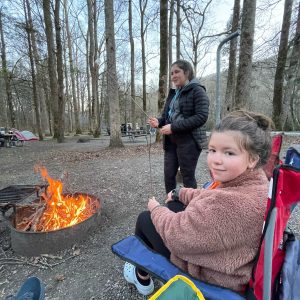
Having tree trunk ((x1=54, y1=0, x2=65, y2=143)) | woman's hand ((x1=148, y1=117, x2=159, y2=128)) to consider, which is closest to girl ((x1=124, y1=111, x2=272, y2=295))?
woman's hand ((x1=148, y1=117, x2=159, y2=128))

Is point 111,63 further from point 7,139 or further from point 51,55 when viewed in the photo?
point 7,139

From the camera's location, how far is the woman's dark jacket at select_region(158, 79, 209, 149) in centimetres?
264

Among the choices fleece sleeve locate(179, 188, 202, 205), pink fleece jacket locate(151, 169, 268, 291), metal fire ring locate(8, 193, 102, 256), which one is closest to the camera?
pink fleece jacket locate(151, 169, 268, 291)

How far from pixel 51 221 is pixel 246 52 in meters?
6.82

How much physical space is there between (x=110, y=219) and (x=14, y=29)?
15.7m

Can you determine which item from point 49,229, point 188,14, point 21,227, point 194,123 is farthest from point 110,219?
point 188,14

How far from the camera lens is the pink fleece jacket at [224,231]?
45.4 inches

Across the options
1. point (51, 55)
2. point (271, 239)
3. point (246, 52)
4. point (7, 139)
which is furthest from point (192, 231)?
point (7, 139)

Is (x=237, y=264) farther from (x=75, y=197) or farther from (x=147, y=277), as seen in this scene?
Answer: (x=75, y=197)

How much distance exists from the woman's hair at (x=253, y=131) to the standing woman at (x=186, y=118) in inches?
50.5

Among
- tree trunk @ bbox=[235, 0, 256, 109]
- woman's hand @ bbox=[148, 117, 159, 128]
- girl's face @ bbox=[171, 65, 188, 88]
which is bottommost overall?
woman's hand @ bbox=[148, 117, 159, 128]

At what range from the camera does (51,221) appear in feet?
8.82

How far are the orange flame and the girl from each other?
163 centimetres

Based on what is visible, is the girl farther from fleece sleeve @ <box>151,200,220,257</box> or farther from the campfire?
the campfire
